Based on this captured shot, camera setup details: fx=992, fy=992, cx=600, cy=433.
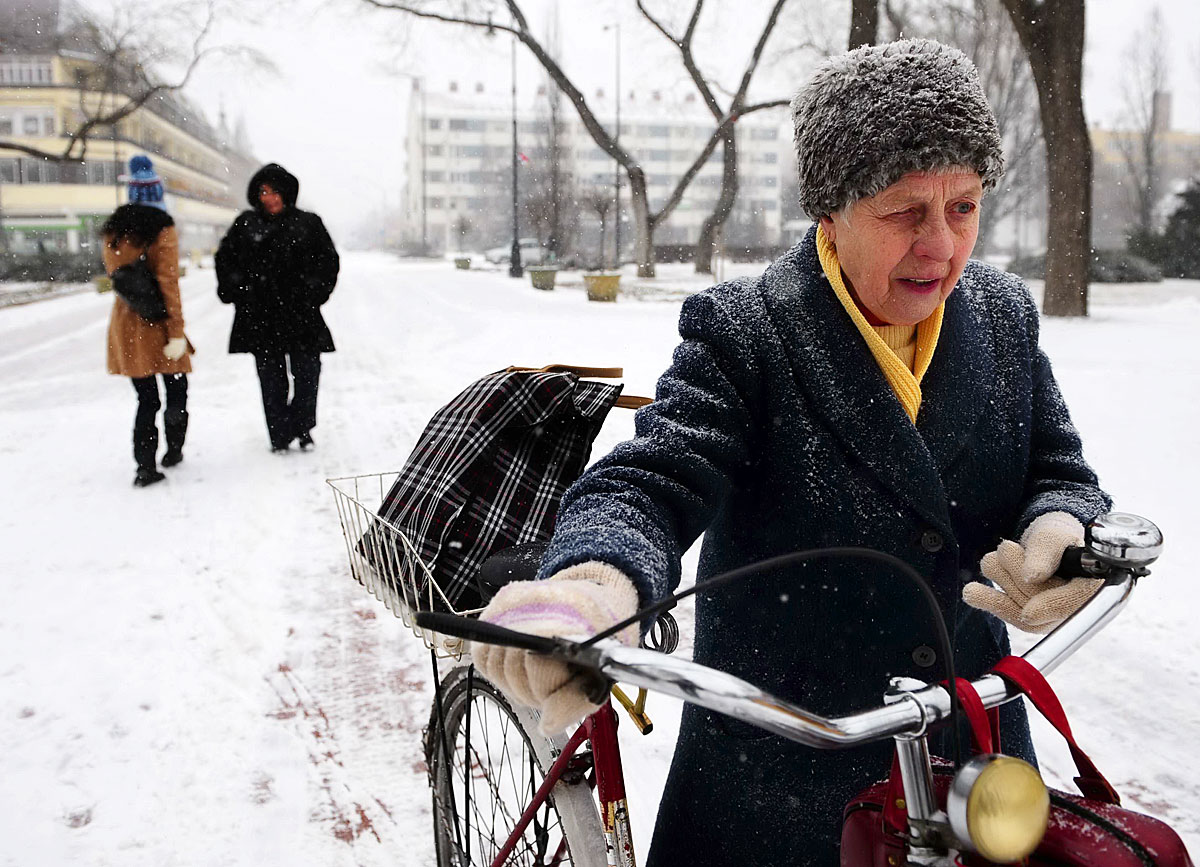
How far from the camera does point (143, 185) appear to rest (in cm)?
710

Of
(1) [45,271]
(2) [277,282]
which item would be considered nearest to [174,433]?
(2) [277,282]

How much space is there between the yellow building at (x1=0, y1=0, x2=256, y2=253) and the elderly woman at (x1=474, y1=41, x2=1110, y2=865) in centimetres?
3385

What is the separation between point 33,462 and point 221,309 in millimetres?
15799

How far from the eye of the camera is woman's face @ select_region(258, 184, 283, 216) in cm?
737

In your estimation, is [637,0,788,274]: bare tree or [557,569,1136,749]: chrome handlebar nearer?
[557,569,1136,749]: chrome handlebar

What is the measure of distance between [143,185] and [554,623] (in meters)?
7.12

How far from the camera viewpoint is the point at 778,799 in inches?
63.3

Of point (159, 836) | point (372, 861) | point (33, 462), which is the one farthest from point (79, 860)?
point (33, 462)

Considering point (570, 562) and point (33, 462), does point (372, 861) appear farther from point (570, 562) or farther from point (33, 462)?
point (33, 462)

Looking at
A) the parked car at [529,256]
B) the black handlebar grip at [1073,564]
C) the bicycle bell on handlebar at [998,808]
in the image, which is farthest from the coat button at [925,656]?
the parked car at [529,256]

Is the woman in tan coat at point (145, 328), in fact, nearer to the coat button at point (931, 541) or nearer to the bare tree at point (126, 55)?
the coat button at point (931, 541)

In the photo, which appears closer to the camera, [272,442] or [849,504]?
[849,504]

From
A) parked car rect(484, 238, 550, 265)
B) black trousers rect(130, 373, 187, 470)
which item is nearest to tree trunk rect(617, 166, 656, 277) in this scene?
parked car rect(484, 238, 550, 265)

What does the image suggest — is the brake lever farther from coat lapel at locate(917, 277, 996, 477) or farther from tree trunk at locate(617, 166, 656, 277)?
tree trunk at locate(617, 166, 656, 277)
